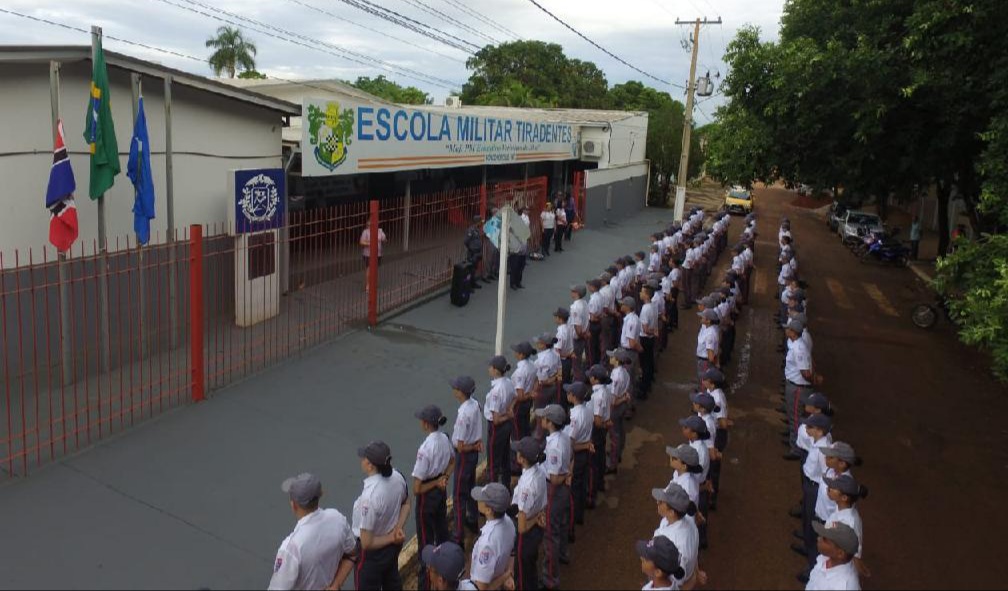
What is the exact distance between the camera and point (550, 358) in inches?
316

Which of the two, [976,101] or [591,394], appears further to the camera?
[976,101]

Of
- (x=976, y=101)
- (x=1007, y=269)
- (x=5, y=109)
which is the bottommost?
(x=1007, y=269)

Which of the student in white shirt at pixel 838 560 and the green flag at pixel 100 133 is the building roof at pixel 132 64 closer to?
the green flag at pixel 100 133

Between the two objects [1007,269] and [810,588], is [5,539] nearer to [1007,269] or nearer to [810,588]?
[810,588]

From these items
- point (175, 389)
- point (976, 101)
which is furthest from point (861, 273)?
point (175, 389)

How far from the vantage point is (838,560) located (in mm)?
4352

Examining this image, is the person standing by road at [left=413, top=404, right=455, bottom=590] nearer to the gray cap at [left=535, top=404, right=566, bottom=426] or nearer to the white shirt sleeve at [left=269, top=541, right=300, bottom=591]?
the gray cap at [left=535, top=404, right=566, bottom=426]

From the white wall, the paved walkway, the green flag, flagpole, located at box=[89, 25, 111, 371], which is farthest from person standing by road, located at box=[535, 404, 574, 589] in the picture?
the white wall

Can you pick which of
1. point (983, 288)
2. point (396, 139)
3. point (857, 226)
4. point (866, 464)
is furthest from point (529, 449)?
point (857, 226)

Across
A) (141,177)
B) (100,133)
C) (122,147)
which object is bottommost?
(141,177)

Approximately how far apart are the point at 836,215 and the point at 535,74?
29.7 meters

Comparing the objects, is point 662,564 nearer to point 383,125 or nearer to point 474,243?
point 474,243

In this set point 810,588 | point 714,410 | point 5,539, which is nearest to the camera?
point 810,588

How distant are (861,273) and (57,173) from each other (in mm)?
19930
